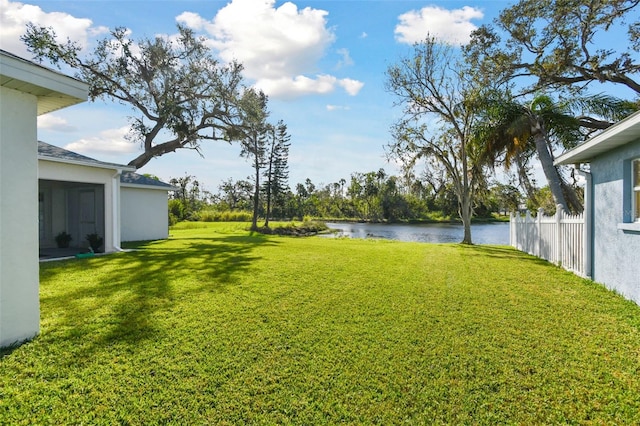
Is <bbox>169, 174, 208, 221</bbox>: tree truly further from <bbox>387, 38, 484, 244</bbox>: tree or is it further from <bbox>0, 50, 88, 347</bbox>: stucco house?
<bbox>0, 50, 88, 347</bbox>: stucco house

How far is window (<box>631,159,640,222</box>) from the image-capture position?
4.81 m

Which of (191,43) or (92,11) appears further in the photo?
(191,43)

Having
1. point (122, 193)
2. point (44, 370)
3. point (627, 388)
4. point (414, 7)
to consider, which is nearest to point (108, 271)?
point (44, 370)

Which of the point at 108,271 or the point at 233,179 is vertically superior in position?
the point at 233,179

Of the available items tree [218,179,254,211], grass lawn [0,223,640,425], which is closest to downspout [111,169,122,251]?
grass lawn [0,223,640,425]

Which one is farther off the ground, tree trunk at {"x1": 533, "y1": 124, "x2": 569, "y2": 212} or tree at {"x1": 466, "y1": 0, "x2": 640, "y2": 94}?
tree at {"x1": 466, "y1": 0, "x2": 640, "y2": 94}

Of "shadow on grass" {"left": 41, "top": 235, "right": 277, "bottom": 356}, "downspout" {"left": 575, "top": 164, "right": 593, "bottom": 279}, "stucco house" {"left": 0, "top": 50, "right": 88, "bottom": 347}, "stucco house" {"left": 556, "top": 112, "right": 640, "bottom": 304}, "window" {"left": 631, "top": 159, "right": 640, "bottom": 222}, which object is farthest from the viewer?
"downspout" {"left": 575, "top": 164, "right": 593, "bottom": 279}

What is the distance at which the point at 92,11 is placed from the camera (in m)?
9.70

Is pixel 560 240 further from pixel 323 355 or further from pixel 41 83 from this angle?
pixel 41 83

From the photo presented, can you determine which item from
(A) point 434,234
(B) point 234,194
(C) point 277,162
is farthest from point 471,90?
(B) point 234,194

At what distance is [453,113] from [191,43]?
13205 mm

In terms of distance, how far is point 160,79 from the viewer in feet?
52.2

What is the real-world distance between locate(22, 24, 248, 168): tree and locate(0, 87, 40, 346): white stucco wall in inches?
515

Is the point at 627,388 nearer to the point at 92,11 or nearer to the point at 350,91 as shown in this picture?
the point at 350,91
